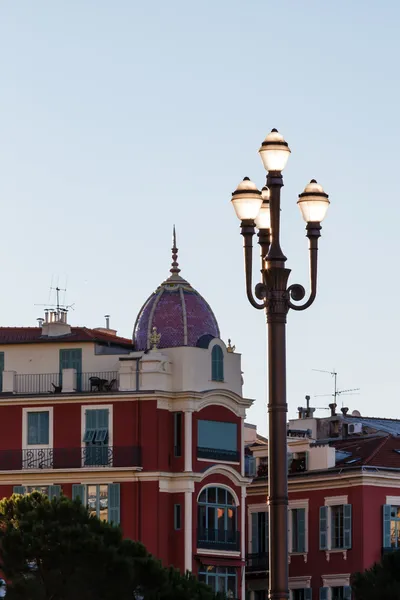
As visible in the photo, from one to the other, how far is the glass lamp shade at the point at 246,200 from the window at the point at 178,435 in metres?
52.2

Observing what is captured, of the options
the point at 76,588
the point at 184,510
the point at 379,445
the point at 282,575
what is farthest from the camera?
the point at 379,445

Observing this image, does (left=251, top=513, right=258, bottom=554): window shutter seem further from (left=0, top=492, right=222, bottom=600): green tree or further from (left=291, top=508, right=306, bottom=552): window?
(left=0, top=492, right=222, bottom=600): green tree

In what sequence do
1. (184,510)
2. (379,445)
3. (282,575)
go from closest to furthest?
(282,575)
(184,510)
(379,445)

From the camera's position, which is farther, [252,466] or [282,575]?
[252,466]

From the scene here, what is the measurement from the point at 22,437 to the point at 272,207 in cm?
5462

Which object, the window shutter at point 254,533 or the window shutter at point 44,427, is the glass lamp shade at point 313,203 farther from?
the window shutter at point 254,533

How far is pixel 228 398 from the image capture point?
8306 cm

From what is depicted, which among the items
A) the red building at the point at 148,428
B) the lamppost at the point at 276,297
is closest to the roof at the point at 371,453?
the red building at the point at 148,428

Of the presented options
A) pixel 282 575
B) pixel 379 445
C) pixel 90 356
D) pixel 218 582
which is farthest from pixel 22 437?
pixel 282 575

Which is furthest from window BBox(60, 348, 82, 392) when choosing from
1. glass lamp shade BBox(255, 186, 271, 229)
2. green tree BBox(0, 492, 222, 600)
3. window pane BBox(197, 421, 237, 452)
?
glass lamp shade BBox(255, 186, 271, 229)

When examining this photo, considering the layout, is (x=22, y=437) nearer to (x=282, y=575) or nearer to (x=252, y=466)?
(x=252, y=466)

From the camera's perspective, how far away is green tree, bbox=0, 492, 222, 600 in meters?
56.9

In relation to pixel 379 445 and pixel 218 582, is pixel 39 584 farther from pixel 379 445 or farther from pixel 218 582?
pixel 379 445

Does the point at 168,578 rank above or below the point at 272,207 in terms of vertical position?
below
